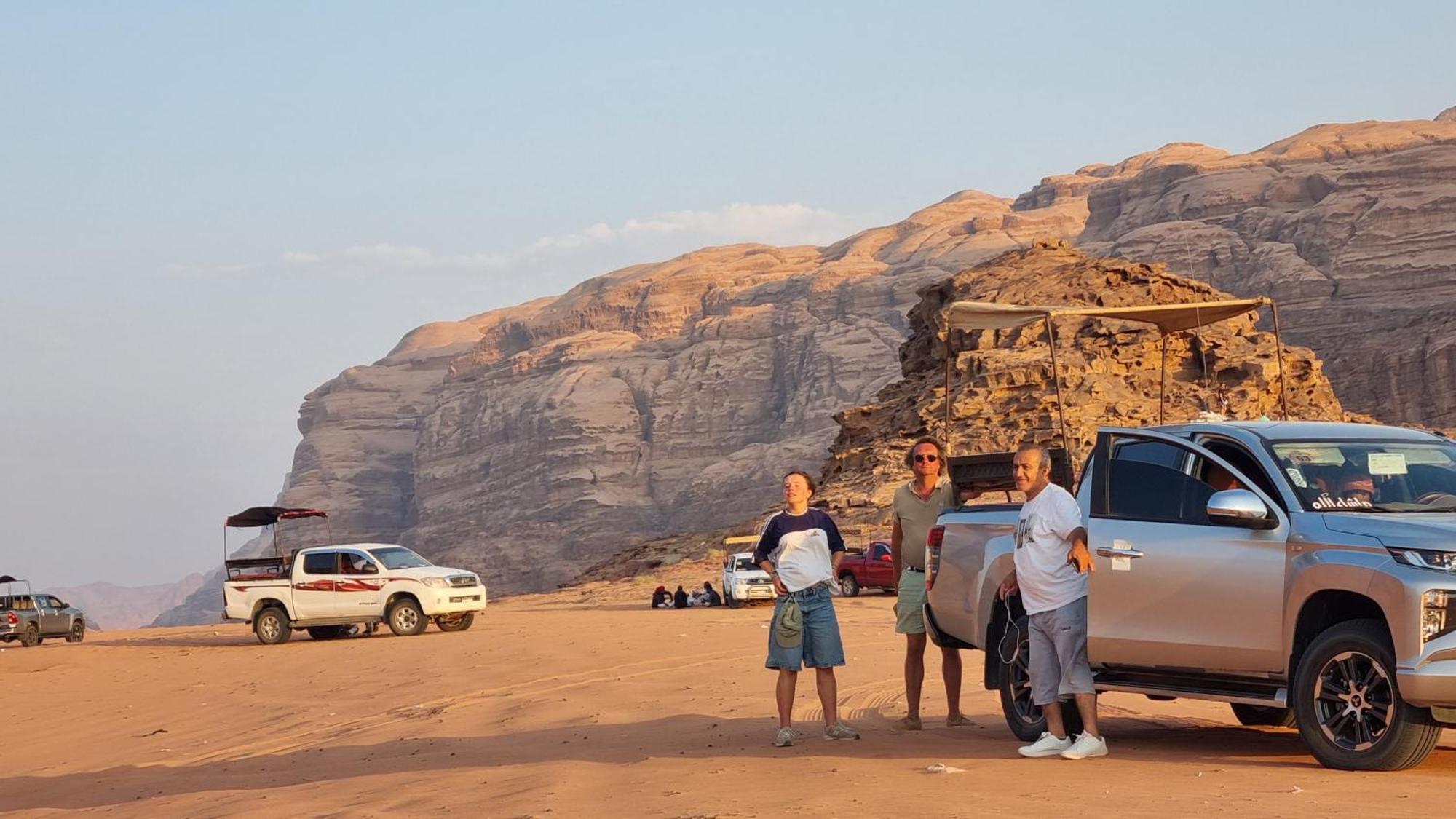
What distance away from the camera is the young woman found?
35.4 ft

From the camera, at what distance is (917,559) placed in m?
11.8

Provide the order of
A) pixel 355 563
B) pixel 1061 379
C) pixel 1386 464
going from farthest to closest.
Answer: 1. pixel 1061 379
2. pixel 355 563
3. pixel 1386 464

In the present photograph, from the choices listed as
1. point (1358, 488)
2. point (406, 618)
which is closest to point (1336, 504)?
point (1358, 488)

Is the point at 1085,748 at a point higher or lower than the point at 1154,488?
lower

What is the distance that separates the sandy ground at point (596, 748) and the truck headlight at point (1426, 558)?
3.64 feet

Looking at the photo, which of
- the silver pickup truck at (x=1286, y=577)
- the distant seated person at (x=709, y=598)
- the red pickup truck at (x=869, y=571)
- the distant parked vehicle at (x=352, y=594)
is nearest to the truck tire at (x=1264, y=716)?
the silver pickup truck at (x=1286, y=577)

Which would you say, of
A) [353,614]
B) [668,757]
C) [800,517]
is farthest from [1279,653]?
[353,614]

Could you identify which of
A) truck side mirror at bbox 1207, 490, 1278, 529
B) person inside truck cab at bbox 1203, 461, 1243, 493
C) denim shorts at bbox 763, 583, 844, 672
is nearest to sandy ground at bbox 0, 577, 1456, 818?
denim shorts at bbox 763, 583, 844, 672

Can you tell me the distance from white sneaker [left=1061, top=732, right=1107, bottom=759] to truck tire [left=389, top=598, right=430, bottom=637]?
2125cm

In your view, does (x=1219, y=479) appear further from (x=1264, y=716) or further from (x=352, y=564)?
(x=352, y=564)

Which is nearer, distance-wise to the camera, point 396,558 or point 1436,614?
point 1436,614

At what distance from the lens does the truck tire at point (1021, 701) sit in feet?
34.7

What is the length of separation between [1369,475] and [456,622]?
77.6ft

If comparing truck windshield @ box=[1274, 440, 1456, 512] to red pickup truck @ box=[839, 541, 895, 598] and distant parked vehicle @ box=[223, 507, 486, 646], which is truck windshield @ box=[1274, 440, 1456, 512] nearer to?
distant parked vehicle @ box=[223, 507, 486, 646]
